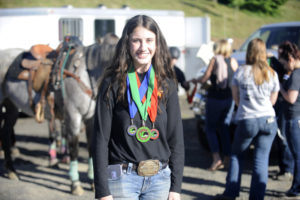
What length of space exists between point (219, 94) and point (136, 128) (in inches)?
150

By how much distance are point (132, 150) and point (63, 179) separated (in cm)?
394

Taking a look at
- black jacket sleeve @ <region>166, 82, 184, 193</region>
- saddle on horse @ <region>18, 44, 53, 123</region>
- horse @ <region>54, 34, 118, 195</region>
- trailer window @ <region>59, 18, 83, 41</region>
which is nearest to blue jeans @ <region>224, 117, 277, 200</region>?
black jacket sleeve @ <region>166, 82, 184, 193</region>

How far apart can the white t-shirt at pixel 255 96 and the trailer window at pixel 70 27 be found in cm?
833

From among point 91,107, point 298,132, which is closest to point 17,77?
point 91,107

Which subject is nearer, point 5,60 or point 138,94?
point 138,94

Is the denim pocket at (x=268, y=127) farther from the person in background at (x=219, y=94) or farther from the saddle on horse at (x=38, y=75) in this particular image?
the saddle on horse at (x=38, y=75)

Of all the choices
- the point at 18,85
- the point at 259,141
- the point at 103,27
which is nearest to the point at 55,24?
the point at 103,27

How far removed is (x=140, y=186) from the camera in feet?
7.85

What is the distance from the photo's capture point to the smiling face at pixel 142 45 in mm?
2381

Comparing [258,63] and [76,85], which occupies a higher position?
[258,63]

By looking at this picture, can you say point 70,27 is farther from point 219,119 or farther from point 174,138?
point 174,138

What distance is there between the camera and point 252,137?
4359 mm

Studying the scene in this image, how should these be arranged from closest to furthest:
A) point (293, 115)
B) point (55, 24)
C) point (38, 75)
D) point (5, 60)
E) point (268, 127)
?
1. point (268, 127)
2. point (293, 115)
3. point (38, 75)
4. point (5, 60)
5. point (55, 24)

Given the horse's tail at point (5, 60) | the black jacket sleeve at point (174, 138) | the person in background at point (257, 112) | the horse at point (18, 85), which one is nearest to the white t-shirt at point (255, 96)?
the person in background at point (257, 112)
